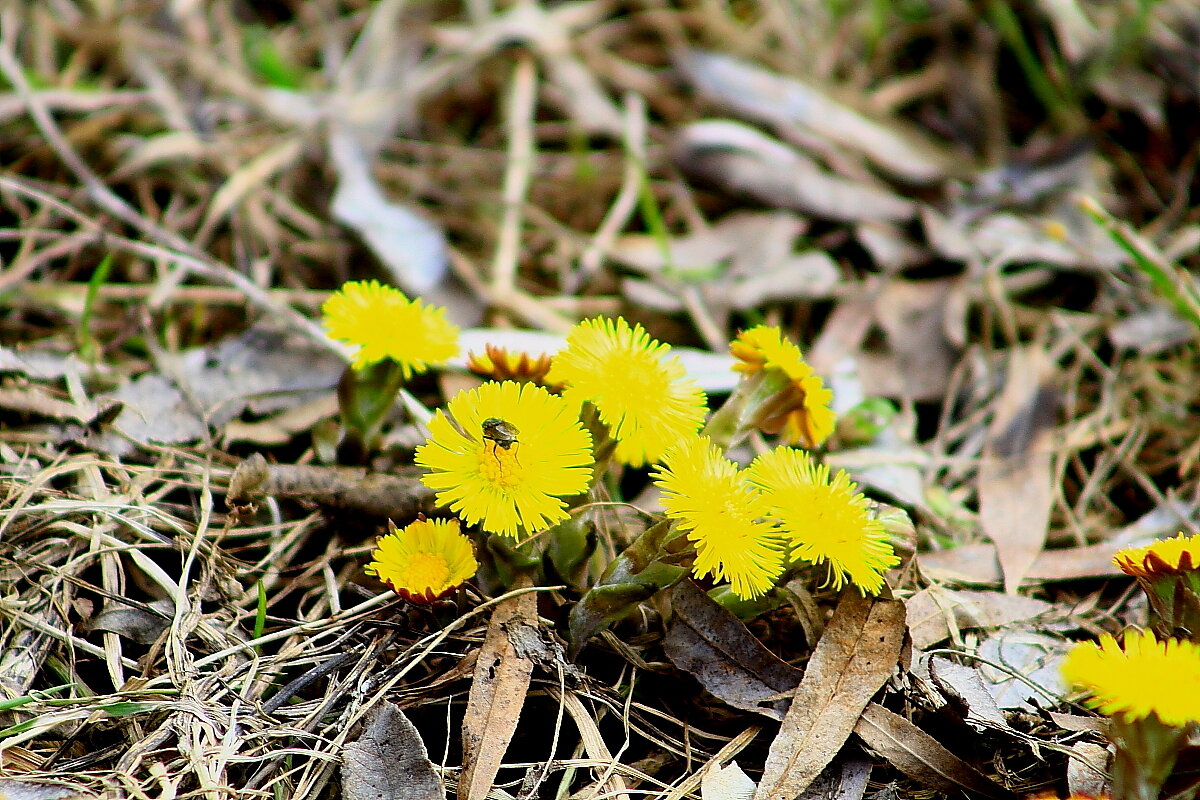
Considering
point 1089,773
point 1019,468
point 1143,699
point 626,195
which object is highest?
point 1143,699

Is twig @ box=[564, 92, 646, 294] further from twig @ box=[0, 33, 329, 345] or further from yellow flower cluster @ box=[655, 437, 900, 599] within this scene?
yellow flower cluster @ box=[655, 437, 900, 599]

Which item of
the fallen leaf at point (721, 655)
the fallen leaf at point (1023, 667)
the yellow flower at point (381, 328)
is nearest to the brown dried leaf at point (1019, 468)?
the fallen leaf at point (1023, 667)

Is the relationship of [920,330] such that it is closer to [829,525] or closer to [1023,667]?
[1023,667]

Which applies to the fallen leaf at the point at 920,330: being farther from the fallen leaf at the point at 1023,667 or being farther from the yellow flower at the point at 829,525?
the yellow flower at the point at 829,525

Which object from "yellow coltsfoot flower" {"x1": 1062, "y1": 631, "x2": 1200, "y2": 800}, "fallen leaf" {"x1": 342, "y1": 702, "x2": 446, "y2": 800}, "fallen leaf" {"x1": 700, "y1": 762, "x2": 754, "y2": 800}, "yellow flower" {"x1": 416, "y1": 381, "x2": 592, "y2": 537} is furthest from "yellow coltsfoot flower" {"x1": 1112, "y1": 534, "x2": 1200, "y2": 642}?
"fallen leaf" {"x1": 342, "y1": 702, "x2": 446, "y2": 800}

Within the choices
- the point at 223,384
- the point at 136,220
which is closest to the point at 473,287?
the point at 223,384

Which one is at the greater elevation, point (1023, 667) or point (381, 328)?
point (381, 328)
